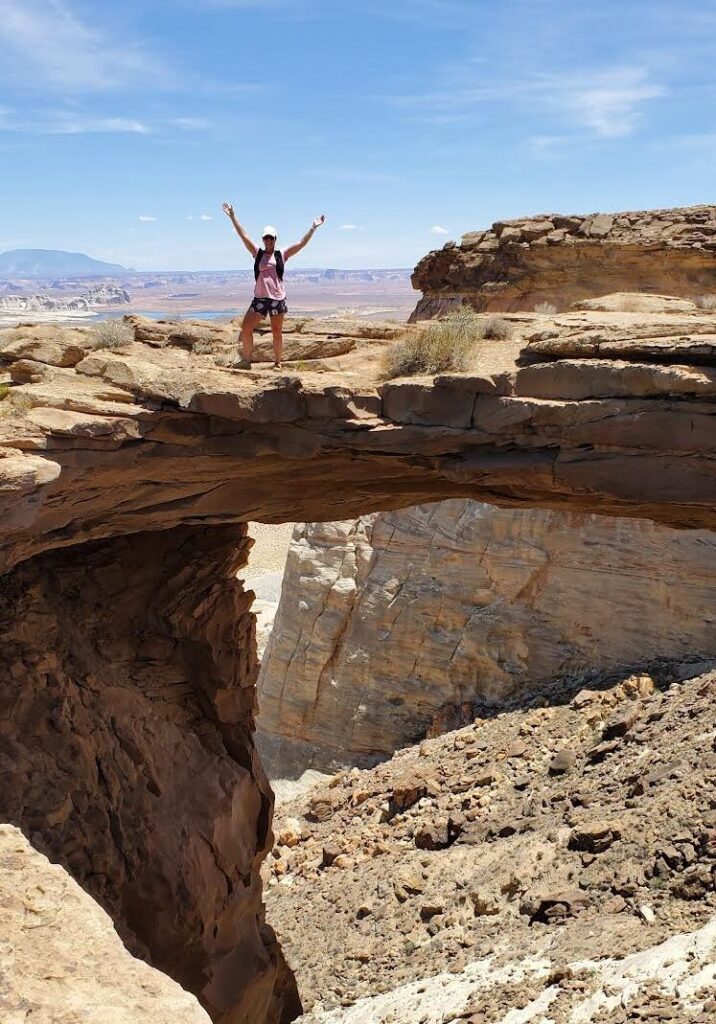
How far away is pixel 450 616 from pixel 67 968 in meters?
19.7

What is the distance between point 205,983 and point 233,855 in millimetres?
1608

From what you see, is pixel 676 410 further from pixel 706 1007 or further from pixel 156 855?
pixel 156 855

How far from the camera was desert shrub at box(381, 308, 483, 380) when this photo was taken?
11.1 metres

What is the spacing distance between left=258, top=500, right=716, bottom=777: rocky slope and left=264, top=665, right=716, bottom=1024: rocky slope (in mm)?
1781

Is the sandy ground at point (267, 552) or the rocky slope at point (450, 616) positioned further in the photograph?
the sandy ground at point (267, 552)

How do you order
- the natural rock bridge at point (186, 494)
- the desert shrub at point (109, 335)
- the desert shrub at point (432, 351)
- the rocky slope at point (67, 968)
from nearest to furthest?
the rocky slope at point (67, 968) → the natural rock bridge at point (186, 494) → the desert shrub at point (432, 351) → the desert shrub at point (109, 335)

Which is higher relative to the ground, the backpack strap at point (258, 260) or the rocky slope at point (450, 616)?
the backpack strap at point (258, 260)

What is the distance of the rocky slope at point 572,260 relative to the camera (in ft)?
74.9

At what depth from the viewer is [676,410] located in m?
10.2

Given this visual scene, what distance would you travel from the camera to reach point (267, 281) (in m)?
11.2

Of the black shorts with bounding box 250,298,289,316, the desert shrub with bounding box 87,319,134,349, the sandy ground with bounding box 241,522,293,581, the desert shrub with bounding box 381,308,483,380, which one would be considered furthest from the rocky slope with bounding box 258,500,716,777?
the sandy ground with bounding box 241,522,293,581

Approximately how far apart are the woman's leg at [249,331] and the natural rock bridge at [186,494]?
45cm

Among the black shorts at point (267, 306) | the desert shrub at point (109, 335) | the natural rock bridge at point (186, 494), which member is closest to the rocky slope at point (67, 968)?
the natural rock bridge at point (186, 494)

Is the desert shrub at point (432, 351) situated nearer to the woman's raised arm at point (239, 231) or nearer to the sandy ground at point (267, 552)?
the woman's raised arm at point (239, 231)
